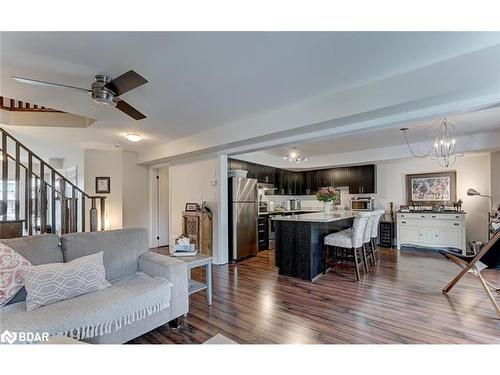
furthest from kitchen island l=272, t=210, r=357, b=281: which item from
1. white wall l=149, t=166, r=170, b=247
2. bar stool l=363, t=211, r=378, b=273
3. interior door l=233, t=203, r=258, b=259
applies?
white wall l=149, t=166, r=170, b=247

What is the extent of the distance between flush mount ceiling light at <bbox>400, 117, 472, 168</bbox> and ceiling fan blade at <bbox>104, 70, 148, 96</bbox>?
13.4 feet

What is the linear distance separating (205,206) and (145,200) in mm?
2176

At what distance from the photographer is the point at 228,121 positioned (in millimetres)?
3641

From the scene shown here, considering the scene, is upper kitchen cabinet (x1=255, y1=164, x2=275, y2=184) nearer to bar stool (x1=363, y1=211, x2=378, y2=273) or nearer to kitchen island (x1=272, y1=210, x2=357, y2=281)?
kitchen island (x1=272, y1=210, x2=357, y2=281)

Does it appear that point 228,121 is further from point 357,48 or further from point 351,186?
point 351,186

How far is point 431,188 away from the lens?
557 cm

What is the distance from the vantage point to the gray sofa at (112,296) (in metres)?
1.49

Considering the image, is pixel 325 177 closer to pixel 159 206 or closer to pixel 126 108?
pixel 159 206

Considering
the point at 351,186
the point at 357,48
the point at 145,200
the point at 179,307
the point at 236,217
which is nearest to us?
the point at 357,48

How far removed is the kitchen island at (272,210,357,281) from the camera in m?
3.45

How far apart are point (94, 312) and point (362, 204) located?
6242mm

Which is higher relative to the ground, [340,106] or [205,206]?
[340,106]

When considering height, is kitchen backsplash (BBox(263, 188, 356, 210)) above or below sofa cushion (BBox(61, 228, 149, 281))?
above
